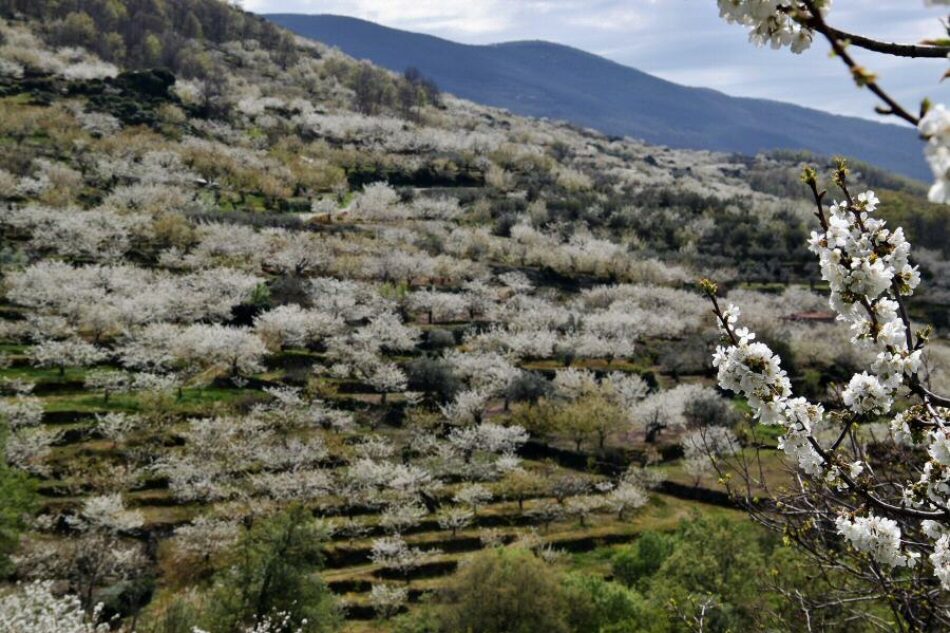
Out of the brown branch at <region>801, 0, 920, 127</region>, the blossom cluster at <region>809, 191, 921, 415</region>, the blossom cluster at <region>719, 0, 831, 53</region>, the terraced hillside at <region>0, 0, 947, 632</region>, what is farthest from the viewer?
the terraced hillside at <region>0, 0, 947, 632</region>

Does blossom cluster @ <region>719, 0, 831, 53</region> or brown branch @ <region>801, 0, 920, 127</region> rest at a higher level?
blossom cluster @ <region>719, 0, 831, 53</region>

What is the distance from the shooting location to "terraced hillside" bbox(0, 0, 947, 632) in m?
39.3

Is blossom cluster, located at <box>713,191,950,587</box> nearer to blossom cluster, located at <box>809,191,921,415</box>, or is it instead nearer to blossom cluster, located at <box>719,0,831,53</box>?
blossom cluster, located at <box>809,191,921,415</box>

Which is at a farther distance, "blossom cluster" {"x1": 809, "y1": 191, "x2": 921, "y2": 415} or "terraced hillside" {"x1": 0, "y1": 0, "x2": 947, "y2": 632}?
"terraced hillside" {"x1": 0, "y1": 0, "x2": 947, "y2": 632}

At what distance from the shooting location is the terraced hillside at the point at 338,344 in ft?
129

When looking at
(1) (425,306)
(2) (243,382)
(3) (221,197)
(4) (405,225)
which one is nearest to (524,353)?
(1) (425,306)

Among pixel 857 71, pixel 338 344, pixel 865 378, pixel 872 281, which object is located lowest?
pixel 338 344

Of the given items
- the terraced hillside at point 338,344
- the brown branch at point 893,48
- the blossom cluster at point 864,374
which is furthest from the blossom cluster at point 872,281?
the brown branch at point 893,48

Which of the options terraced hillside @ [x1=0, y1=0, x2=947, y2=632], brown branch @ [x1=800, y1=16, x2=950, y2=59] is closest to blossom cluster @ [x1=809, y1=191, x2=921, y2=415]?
terraced hillside @ [x1=0, y1=0, x2=947, y2=632]

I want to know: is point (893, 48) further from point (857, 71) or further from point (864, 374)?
point (864, 374)

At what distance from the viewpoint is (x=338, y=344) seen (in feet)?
199

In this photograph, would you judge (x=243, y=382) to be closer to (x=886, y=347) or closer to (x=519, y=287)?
(x=519, y=287)

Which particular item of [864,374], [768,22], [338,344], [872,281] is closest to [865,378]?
[864,374]

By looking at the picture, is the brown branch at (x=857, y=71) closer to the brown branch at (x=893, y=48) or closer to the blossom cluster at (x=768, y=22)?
the brown branch at (x=893, y=48)
